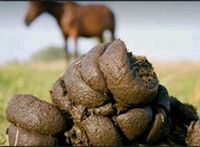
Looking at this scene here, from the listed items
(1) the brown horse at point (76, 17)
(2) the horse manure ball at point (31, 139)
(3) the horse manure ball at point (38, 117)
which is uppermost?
(3) the horse manure ball at point (38, 117)

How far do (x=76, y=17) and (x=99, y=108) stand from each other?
18088 mm

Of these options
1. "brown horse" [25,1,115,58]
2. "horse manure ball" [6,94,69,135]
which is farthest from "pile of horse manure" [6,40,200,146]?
"brown horse" [25,1,115,58]

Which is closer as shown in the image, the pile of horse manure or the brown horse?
the pile of horse manure

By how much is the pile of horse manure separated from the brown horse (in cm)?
1724

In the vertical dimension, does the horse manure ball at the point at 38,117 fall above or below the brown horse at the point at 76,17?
above

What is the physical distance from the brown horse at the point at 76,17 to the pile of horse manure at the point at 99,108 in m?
17.2

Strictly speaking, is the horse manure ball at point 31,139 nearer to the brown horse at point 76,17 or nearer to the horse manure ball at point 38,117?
the horse manure ball at point 38,117

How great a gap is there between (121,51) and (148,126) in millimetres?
479

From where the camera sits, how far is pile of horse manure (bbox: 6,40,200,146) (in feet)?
9.57

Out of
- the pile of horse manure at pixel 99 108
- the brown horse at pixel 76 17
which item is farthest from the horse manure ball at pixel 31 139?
the brown horse at pixel 76 17

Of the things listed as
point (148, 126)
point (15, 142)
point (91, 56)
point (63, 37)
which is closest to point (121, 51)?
point (91, 56)

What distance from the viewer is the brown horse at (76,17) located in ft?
67.4

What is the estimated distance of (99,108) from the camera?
2994 millimetres

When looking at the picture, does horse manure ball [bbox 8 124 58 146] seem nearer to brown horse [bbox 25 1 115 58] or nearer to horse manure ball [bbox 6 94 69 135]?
horse manure ball [bbox 6 94 69 135]
